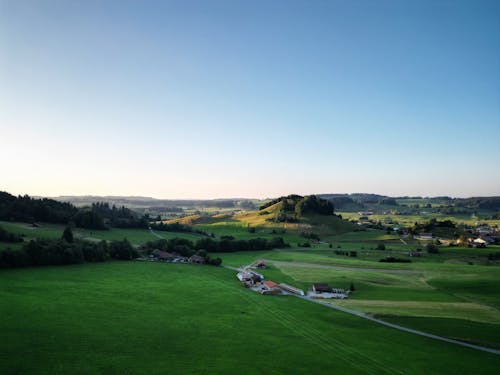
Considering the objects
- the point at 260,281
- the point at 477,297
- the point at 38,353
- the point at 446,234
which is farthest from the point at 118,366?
the point at 446,234

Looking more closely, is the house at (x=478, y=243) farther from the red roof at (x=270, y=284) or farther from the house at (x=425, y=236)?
the red roof at (x=270, y=284)

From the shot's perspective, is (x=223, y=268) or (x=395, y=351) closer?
(x=395, y=351)

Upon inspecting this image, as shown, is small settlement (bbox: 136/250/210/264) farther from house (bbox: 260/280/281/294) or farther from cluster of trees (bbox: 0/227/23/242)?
house (bbox: 260/280/281/294)

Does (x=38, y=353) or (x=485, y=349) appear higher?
(x=38, y=353)

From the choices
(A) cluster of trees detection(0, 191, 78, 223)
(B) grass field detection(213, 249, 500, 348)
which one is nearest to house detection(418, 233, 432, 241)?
(B) grass field detection(213, 249, 500, 348)

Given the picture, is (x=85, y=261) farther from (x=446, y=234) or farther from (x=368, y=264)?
(x=446, y=234)

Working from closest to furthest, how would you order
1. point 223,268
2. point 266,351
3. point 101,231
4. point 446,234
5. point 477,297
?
point 266,351 → point 477,297 → point 223,268 → point 101,231 → point 446,234
